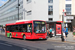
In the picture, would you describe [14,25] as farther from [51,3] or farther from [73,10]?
[73,10]

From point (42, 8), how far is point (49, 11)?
2.46 metres

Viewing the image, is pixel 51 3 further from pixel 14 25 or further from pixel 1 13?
pixel 1 13

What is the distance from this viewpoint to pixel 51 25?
24344mm

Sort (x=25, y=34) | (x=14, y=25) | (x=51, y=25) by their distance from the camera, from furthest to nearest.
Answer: (x=51, y=25), (x=14, y=25), (x=25, y=34)

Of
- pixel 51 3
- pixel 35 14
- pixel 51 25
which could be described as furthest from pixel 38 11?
pixel 51 25

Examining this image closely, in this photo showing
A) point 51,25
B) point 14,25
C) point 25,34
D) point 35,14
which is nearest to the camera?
point 25,34

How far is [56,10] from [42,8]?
4.53 meters

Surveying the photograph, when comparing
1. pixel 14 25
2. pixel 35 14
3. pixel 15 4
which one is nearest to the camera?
pixel 14 25

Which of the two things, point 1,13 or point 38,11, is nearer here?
point 38,11

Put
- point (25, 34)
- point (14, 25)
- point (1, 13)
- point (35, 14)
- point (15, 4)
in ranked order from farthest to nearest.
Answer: point (1, 13) → point (15, 4) → point (35, 14) → point (14, 25) → point (25, 34)

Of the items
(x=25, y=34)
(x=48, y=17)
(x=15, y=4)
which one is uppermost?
(x=15, y=4)

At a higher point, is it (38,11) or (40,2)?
(40,2)

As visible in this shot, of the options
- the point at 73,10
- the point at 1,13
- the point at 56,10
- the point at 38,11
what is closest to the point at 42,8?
the point at 38,11

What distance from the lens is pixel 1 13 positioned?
80938mm
